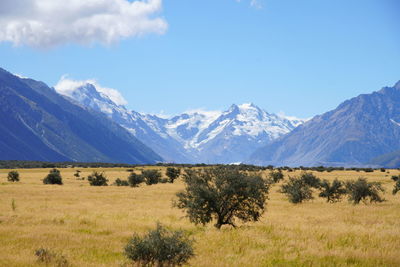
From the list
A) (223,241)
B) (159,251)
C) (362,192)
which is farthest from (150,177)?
(159,251)

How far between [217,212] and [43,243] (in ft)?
33.4

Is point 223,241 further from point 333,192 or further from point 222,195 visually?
point 333,192

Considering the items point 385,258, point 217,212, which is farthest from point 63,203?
point 385,258

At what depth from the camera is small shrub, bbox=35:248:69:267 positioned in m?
13.4

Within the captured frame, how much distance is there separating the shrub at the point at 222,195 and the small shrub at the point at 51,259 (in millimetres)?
11023

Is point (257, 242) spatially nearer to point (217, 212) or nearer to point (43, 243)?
point (217, 212)

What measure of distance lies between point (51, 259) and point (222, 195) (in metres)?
12.1

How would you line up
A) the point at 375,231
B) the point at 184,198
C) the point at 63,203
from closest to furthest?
the point at 375,231 < the point at 184,198 < the point at 63,203

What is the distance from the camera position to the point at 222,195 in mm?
24266

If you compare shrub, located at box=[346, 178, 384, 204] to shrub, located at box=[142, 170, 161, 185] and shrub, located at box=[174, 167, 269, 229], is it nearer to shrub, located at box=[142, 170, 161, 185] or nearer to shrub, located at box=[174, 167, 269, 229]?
shrub, located at box=[174, 167, 269, 229]

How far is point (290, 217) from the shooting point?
30.3 m

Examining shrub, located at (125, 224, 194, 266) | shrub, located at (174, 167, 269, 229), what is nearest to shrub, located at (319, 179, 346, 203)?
shrub, located at (174, 167, 269, 229)

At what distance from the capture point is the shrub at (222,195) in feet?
79.5

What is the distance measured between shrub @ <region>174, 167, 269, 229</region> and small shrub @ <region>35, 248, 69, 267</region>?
1102cm
